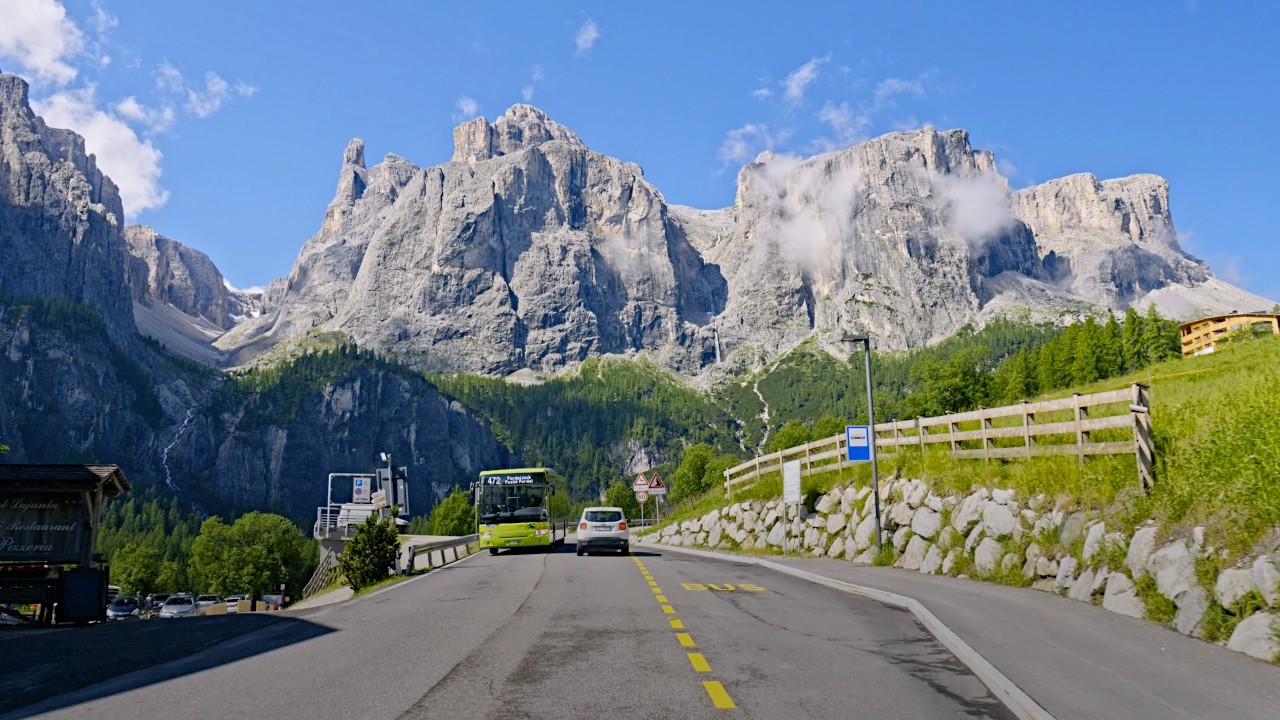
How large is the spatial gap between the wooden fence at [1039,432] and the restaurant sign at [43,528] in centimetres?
2048

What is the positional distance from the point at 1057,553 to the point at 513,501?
2600cm

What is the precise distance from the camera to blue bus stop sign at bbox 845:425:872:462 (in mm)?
26130

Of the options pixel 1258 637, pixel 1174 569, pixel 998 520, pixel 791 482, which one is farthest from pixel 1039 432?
pixel 791 482

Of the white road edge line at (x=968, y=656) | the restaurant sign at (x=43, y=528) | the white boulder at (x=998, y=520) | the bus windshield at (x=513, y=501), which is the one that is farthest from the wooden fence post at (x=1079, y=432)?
the bus windshield at (x=513, y=501)

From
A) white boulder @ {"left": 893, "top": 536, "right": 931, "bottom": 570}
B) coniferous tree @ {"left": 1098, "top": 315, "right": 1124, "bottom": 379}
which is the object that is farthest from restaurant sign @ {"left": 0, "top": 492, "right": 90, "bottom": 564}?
coniferous tree @ {"left": 1098, "top": 315, "right": 1124, "bottom": 379}

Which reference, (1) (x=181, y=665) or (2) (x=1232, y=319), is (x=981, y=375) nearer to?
(2) (x=1232, y=319)

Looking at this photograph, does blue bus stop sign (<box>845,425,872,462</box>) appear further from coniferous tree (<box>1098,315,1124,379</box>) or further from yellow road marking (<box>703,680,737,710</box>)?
coniferous tree (<box>1098,315,1124,379</box>)

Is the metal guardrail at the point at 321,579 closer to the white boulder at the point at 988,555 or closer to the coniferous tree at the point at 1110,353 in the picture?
the white boulder at the point at 988,555

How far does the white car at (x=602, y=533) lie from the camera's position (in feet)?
110

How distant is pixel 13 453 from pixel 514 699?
22685cm

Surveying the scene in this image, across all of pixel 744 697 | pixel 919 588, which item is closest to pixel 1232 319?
pixel 919 588

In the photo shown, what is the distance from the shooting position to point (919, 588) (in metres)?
17.0

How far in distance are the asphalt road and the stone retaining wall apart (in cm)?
346

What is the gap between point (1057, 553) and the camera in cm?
1600
